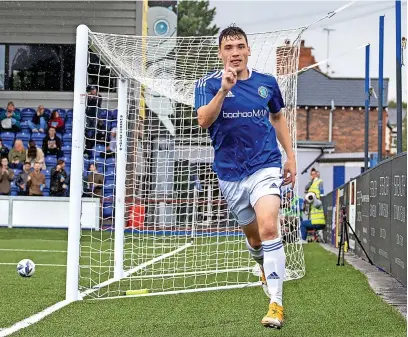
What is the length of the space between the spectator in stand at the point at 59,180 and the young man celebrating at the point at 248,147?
55.8ft

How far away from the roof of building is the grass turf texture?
44.1m

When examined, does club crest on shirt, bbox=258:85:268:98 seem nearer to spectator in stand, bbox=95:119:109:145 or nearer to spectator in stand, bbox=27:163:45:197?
spectator in stand, bbox=95:119:109:145

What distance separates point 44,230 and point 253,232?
1532 centimetres

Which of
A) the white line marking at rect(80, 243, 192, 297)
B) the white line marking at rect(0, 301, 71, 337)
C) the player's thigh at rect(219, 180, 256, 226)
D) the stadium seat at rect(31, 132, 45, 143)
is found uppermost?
the stadium seat at rect(31, 132, 45, 143)

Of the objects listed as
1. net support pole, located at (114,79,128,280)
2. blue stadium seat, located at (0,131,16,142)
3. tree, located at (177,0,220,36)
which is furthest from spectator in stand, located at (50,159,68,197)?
tree, located at (177,0,220,36)

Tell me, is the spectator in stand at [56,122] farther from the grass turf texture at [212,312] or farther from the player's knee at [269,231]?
the player's knee at [269,231]

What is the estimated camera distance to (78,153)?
27.1ft

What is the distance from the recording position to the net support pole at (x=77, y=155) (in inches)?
322

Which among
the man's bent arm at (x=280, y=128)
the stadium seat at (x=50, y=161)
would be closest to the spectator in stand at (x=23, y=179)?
the stadium seat at (x=50, y=161)

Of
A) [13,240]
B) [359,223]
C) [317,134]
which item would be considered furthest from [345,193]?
[317,134]

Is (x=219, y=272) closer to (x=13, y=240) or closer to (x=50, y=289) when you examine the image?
(x=50, y=289)

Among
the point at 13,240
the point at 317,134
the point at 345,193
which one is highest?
the point at 317,134

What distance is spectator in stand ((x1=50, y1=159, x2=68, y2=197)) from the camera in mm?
22859

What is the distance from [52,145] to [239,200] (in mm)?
18729
